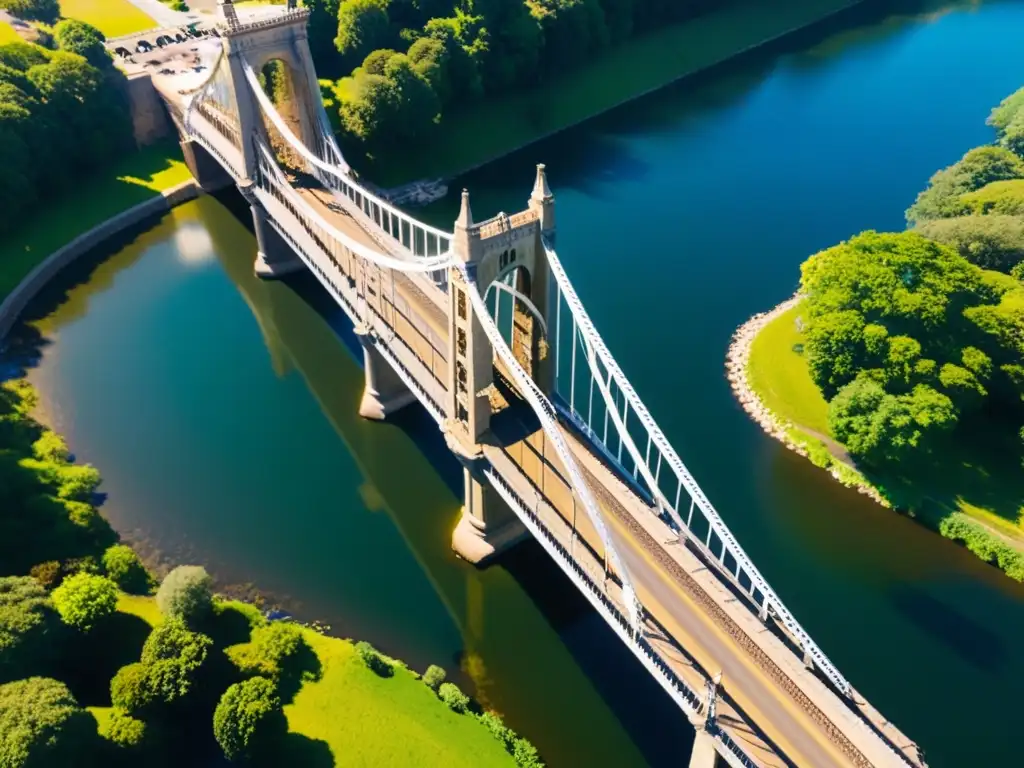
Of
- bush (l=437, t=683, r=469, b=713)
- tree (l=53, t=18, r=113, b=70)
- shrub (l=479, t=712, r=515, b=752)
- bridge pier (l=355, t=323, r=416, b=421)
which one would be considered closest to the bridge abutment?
tree (l=53, t=18, r=113, b=70)

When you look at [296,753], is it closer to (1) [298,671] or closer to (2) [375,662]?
(1) [298,671]

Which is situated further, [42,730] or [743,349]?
[743,349]

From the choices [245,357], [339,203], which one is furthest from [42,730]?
[339,203]

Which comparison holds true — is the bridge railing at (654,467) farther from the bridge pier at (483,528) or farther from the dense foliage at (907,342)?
the dense foliage at (907,342)

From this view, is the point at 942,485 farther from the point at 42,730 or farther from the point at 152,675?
the point at 42,730

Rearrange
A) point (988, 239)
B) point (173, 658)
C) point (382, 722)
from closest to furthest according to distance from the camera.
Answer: point (173, 658) → point (382, 722) → point (988, 239)

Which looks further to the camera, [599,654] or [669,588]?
[599,654]

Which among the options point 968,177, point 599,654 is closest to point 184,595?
point 599,654
